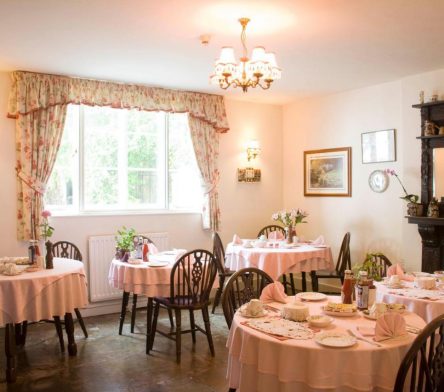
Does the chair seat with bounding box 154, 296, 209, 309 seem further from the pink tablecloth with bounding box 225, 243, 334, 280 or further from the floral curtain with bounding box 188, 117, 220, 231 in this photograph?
the floral curtain with bounding box 188, 117, 220, 231

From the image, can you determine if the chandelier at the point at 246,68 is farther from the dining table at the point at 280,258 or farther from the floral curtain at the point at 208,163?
the floral curtain at the point at 208,163

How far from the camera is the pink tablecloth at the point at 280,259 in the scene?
5.23 meters

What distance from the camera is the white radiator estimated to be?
553cm

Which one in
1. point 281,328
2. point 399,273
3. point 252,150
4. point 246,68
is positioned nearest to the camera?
point 281,328

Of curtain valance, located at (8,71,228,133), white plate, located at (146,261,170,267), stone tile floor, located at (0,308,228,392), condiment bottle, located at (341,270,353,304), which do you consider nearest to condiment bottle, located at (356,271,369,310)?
condiment bottle, located at (341,270,353,304)

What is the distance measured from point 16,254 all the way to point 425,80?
5.02m

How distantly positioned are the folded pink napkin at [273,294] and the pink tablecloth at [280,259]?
2.24m

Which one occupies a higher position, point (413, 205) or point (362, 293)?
point (413, 205)

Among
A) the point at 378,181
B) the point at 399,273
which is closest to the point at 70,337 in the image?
the point at 399,273

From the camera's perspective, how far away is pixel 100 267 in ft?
18.4

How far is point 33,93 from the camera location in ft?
16.9

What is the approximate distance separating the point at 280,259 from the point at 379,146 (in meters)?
2.00

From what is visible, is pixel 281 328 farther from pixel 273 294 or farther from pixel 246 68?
Answer: pixel 246 68

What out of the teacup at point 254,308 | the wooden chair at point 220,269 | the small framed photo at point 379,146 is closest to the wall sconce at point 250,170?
the wooden chair at point 220,269
